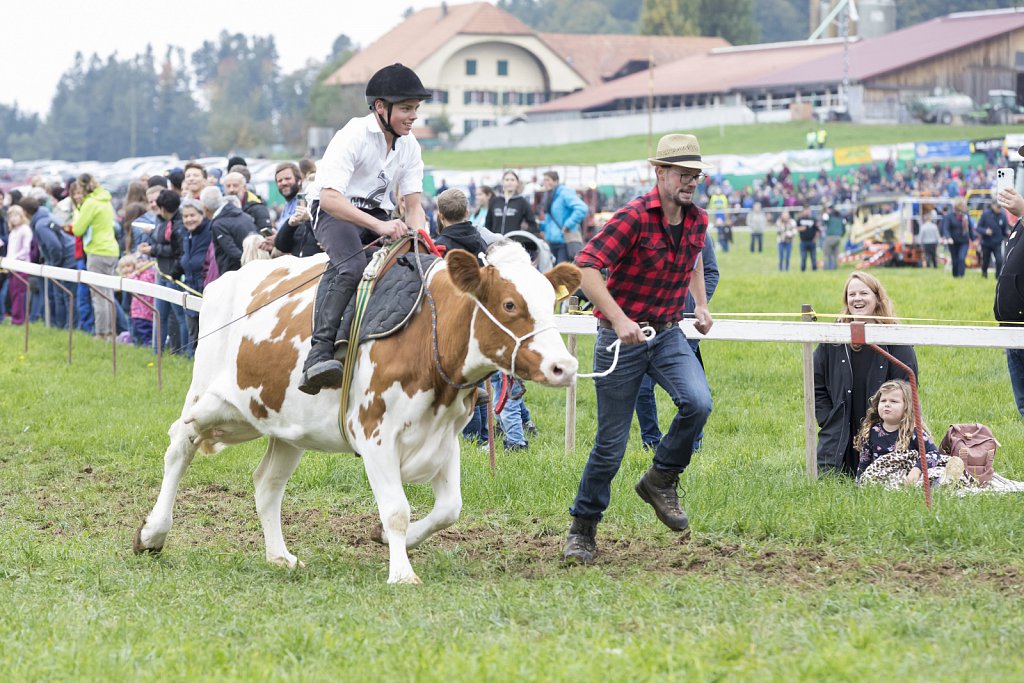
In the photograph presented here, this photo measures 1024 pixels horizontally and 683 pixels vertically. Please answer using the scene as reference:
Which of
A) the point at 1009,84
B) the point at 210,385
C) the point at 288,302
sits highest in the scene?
the point at 1009,84

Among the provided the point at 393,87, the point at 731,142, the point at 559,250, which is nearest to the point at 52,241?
the point at 559,250

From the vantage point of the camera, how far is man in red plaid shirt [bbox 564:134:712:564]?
729cm

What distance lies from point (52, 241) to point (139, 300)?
3.86 m

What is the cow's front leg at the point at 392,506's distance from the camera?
7.19 metres

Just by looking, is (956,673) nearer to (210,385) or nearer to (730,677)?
(730,677)

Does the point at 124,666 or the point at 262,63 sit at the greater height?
the point at 262,63

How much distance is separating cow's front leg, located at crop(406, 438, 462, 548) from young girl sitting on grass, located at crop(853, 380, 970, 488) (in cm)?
321

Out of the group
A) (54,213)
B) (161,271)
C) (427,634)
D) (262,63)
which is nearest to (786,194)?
(54,213)

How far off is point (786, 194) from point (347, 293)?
43372mm

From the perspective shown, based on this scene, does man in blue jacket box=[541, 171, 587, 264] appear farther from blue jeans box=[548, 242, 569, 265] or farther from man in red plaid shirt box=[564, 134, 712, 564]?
man in red plaid shirt box=[564, 134, 712, 564]

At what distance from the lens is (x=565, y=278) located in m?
7.32

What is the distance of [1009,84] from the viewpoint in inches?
3317

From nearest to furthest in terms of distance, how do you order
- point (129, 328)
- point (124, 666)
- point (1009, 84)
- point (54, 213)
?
1. point (124, 666)
2. point (129, 328)
3. point (54, 213)
4. point (1009, 84)

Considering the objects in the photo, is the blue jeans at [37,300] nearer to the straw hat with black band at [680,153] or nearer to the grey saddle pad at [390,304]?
the grey saddle pad at [390,304]
